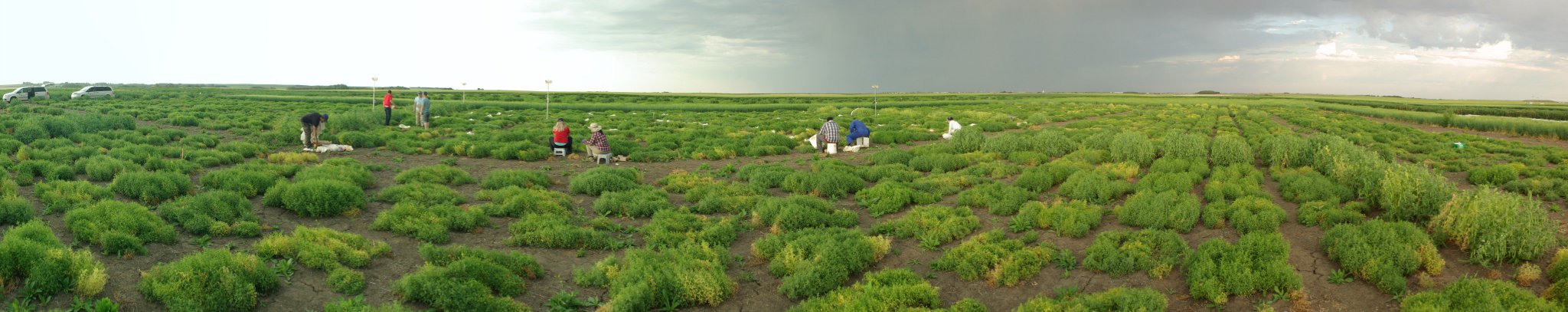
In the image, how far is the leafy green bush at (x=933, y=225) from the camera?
11.9 m

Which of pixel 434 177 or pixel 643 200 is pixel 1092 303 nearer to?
pixel 643 200

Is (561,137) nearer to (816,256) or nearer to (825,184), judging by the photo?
(825,184)

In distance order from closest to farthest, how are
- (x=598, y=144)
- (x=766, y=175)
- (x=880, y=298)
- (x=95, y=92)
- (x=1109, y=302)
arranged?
(x=1109, y=302) → (x=880, y=298) → (x=766, y=175) → (x=598, y=144) → (x=95, y=92)

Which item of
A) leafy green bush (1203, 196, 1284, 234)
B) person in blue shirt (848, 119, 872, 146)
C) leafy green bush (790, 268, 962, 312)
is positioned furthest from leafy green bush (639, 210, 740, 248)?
person in blue shirt (848, 119, 872, 146)

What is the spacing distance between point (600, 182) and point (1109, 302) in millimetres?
11408

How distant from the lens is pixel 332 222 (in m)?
12.8

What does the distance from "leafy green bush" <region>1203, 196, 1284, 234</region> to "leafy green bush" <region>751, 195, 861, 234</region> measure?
5970mm

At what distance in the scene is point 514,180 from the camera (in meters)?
16.9

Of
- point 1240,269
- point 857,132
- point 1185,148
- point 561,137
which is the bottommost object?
point 1240,269

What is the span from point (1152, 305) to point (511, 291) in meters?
7.79

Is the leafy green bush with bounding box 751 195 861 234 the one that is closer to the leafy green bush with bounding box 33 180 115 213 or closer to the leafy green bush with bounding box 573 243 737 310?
the leafy green bush with bounding box 573 243 737 310

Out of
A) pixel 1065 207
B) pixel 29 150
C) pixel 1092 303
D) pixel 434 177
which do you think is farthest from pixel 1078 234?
pixel 29 150

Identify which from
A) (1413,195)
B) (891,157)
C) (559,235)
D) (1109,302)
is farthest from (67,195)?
(1413,195)

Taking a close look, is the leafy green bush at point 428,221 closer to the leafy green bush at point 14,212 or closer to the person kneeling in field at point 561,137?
the leafy green bush at point 14,212
